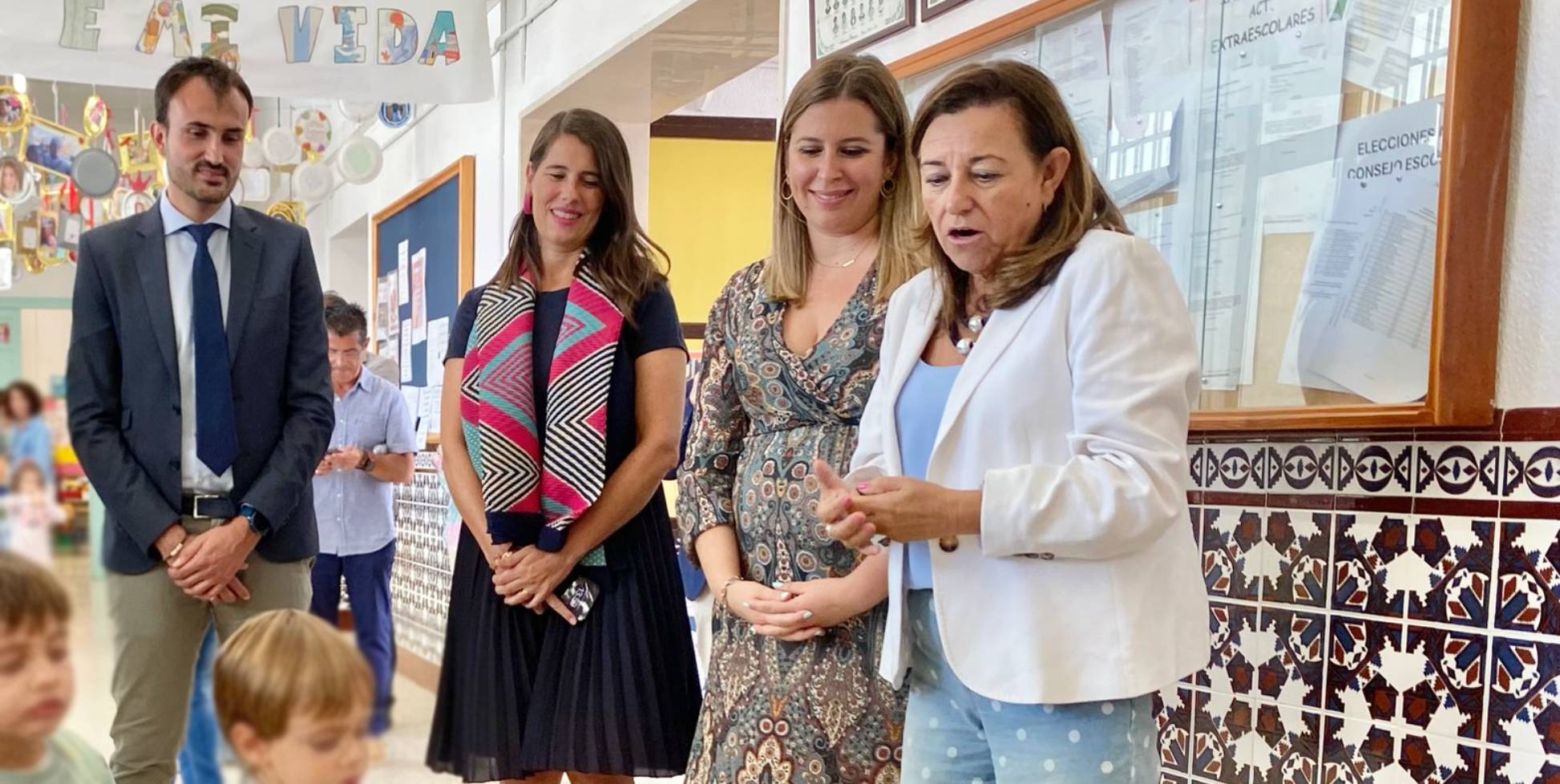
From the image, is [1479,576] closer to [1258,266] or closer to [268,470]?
[1258,266]

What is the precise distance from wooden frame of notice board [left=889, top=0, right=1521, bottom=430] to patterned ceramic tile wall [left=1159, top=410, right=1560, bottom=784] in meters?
0.06

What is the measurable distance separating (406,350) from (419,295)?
4 cm

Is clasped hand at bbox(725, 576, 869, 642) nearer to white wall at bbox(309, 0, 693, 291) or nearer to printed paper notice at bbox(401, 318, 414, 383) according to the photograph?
printed paper notice at bbox(401, 318, 414, 383)

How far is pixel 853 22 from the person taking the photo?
113 inches

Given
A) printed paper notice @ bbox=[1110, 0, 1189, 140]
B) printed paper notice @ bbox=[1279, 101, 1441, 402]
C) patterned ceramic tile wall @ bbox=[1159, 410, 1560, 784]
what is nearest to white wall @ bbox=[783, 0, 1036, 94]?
printed paper notice @ bbox=[1110, 0, 1189, 140]

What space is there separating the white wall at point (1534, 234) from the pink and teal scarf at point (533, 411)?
3.30ft

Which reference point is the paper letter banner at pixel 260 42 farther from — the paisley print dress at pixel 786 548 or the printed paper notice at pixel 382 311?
the printed paper notice at pixel 382 311

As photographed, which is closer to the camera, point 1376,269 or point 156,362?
point 156,362

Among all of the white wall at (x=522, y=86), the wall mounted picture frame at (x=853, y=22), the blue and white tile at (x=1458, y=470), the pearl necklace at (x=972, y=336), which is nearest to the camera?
the pearl necklace at (x=972, y=336)

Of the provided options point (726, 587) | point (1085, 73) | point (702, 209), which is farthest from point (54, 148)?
point (702, 209)

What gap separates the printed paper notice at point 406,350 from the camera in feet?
1.90

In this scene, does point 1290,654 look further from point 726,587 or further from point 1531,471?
point 726,587

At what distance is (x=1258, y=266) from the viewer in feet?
5.82

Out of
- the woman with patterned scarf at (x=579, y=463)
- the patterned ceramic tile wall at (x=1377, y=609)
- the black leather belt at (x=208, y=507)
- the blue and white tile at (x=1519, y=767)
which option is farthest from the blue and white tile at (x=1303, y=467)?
the black leather belt at (x=208, y=507)
